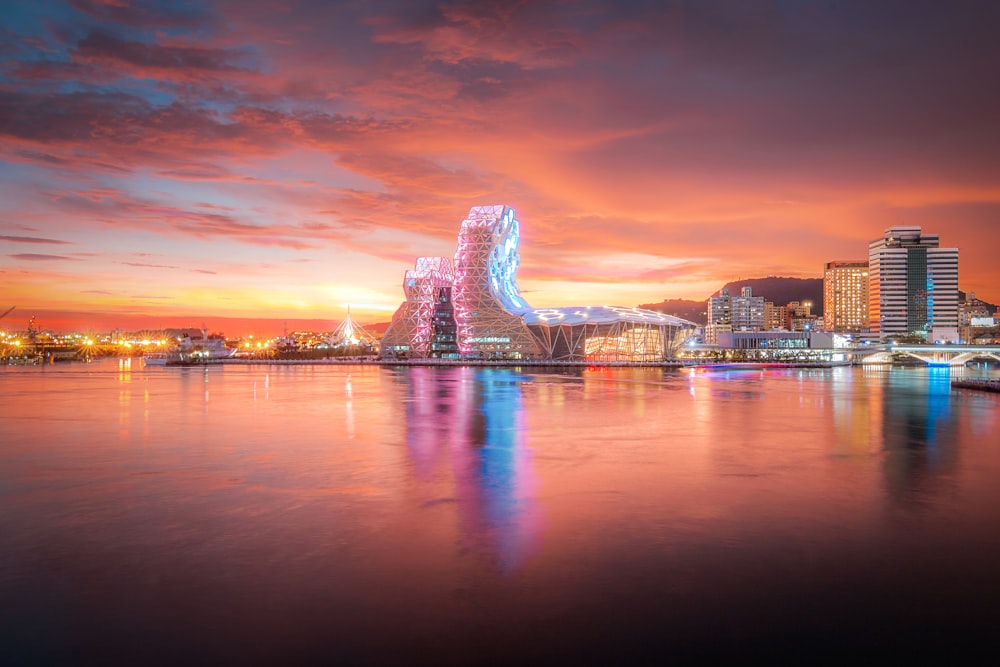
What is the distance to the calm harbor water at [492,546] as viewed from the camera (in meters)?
9.91

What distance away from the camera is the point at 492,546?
1405 centimetres

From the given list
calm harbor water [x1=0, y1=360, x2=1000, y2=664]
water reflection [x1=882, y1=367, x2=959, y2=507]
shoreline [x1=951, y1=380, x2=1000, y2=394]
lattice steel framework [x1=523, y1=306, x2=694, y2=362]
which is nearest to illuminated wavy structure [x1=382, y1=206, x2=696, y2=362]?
lattice steel framework [x1=523, y1=306, x2=694, y2=362]

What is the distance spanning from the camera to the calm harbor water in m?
Result: 9.91

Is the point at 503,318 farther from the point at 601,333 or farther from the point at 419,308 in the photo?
the point at 419,308

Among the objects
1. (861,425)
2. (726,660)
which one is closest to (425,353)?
(861,425)

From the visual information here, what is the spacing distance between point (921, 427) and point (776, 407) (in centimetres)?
1046

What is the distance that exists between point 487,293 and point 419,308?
16420 millimetres

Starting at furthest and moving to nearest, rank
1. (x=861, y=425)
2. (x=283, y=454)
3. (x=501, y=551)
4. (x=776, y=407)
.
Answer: (x=776, y=407)
(x=861, y=425)
(x=283, y=454)
(x=501, y=551)

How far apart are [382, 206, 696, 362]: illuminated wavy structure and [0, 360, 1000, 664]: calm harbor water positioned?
8993 centimetres

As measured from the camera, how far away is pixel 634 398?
5084 cm

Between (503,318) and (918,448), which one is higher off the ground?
(503,318)

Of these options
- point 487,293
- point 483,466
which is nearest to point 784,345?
point 487,293

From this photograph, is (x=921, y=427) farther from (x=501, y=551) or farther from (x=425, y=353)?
(x=425, y=353)

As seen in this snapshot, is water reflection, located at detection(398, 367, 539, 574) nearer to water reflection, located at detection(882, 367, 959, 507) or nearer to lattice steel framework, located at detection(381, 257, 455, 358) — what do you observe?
water reflection, located at detection(882, 367, 959, 507)
